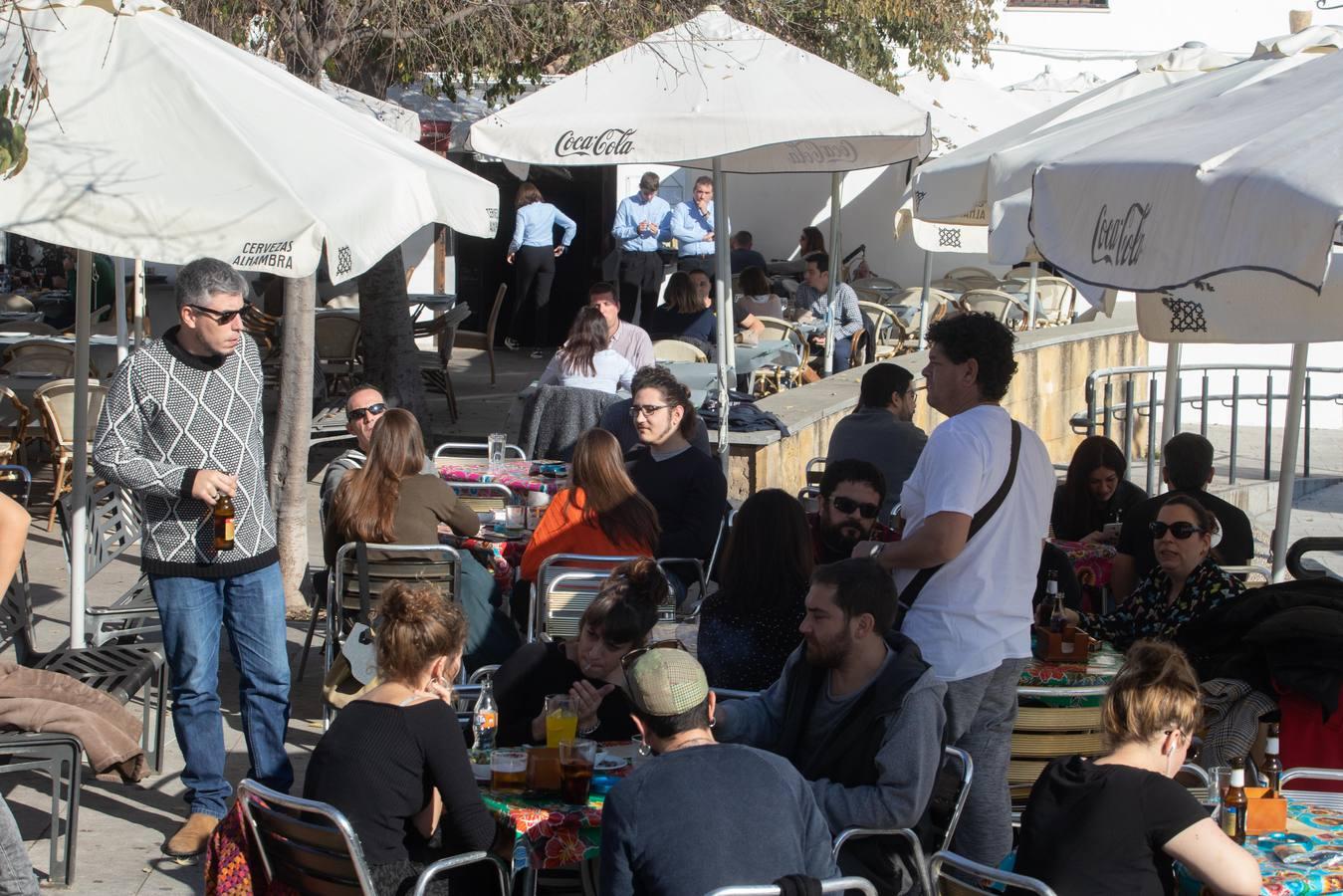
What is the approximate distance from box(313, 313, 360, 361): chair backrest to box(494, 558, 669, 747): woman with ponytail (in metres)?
8.23

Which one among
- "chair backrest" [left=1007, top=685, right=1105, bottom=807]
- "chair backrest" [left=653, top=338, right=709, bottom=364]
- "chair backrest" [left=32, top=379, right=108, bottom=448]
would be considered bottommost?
"chair backrest" [left=1007, top=685, right=1105, bottom=807]

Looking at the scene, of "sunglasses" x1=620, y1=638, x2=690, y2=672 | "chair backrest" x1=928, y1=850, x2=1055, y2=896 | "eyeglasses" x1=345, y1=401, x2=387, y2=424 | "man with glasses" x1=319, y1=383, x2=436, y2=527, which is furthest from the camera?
"eyeglasses" x1=345, y1=401, x2=387, y2=424

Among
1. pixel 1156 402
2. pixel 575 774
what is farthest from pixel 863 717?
pixel 1156 402

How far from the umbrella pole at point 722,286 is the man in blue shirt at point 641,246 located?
633 cm

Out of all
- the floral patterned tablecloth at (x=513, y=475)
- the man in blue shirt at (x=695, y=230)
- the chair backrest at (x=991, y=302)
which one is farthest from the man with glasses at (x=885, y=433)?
the man in blue shirt at (x=695, y=230)

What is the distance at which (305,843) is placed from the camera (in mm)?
3324

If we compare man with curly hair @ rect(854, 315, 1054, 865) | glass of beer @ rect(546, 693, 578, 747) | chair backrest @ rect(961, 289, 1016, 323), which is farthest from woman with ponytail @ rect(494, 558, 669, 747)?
chair backrest @ rect(961, 289, 1016, 323)

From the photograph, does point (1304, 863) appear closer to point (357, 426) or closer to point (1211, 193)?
point (1211, 193)

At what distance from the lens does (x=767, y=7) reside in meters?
12.2

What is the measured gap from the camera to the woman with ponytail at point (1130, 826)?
305 cm

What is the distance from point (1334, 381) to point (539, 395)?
14724mm

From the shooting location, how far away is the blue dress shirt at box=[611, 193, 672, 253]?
1561 centimetres

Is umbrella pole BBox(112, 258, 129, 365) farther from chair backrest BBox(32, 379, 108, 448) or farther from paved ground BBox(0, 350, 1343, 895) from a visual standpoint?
paved ground BBox(0, 350, 1343, 895)

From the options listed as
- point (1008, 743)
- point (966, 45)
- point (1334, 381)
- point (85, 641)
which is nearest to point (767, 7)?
point (966, 45)
